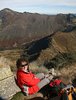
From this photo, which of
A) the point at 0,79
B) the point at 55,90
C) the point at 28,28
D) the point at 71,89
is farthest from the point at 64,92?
the point at 28,28

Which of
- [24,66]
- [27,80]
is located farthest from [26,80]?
[24,66]

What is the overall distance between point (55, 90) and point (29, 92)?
0.78m

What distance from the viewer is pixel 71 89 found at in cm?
920

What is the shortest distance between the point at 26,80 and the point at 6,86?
3.99 feet

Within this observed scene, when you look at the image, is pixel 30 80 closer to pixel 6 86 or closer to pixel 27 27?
pixel 6 86

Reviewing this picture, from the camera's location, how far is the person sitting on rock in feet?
31.6

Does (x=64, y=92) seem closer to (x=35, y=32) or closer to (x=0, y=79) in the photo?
(x=0, y=79)

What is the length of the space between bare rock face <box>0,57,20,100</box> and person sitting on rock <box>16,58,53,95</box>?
420mm

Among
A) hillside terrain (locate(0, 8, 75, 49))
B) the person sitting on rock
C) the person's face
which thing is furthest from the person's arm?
hillside terrain (locate(0, 8, 75, 49))

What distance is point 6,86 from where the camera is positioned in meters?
10.6

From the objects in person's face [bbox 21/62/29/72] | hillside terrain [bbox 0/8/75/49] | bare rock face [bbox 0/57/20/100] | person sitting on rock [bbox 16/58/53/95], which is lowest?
hillside terrain [bbox 0/8/75/49]

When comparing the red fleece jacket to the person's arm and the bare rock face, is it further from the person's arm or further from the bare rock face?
the bare rock face

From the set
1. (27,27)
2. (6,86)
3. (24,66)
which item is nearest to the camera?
(24,66)

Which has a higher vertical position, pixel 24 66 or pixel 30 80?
pixel 24 66
